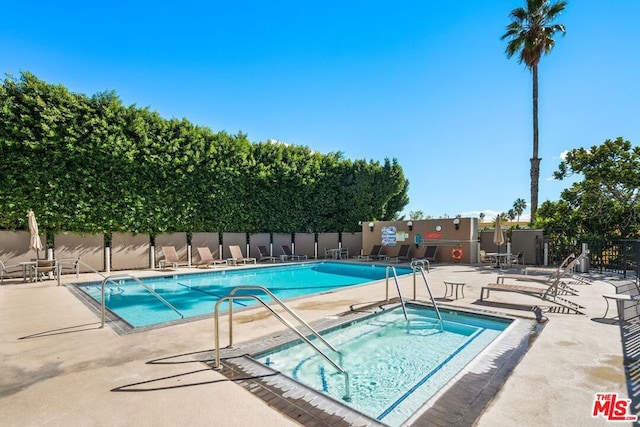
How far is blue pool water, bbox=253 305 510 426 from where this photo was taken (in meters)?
3.65

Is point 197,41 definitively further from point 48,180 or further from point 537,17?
point 537,17

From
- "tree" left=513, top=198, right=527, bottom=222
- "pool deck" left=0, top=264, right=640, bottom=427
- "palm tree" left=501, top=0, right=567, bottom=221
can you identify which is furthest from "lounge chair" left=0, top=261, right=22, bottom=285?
"tree" left=513, top=198, right=527, bottom=222

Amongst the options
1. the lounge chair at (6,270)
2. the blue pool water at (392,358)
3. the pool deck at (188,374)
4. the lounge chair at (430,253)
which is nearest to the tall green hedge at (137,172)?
the lounge chair at (6,270)

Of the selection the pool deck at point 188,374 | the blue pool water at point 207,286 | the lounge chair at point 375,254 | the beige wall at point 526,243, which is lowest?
the blue pool water at point 207,286

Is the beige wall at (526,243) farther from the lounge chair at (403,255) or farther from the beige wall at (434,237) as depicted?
the lounge chair at (403,255)

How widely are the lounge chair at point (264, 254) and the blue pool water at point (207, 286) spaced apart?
1.96 metres

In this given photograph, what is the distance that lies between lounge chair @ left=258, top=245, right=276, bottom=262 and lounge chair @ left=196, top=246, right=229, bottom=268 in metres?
2.37

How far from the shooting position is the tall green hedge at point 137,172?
37.3 feet

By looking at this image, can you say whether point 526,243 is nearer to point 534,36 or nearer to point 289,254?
point 534,36

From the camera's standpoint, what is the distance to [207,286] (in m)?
10.9

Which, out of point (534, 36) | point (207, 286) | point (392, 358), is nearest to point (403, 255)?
point (207, 286)

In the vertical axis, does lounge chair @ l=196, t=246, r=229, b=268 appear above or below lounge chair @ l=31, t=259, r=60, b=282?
below

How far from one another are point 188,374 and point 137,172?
12.8 m

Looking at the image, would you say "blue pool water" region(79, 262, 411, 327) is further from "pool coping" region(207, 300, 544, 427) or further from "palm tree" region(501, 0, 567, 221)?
"palm tree" region(501, 0, 567, 221)
